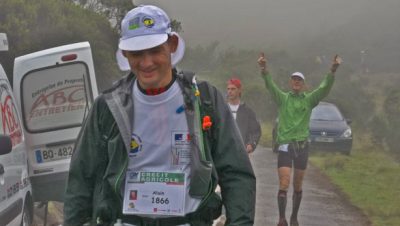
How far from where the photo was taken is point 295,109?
807 centimetres

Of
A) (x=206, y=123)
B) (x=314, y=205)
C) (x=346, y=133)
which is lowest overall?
(x=346, y=133)

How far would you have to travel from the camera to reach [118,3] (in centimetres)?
2319

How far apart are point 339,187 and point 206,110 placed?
1049 centimetres

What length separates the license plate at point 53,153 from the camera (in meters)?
7.82

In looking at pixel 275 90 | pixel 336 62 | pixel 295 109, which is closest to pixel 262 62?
pixel 275 90

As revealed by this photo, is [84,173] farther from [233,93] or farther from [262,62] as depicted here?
Result: [233,93]

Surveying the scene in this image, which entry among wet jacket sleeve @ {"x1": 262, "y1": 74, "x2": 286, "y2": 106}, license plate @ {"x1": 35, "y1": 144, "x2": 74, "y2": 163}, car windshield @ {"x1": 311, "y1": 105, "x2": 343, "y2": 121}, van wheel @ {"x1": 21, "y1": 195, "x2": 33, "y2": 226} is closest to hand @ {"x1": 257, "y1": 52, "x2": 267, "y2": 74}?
wet jacket sleeve @ {"x1": 262, "y1": 74, "x2": 286, "y2": 106}

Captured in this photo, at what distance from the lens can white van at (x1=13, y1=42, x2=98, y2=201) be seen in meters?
7.68

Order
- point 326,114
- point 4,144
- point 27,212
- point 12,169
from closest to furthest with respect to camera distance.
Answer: point 4,144, point 12,169, point 27,212, point 326,114

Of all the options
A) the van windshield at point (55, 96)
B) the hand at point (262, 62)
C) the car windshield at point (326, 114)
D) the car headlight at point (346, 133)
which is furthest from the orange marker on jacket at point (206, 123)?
the car windshield at point (326, 114)

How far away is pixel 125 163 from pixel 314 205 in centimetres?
822

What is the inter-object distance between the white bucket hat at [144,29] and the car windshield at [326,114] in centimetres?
1631

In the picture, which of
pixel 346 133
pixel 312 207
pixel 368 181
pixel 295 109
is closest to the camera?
pixel 295 109

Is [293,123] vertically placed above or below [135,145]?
below
